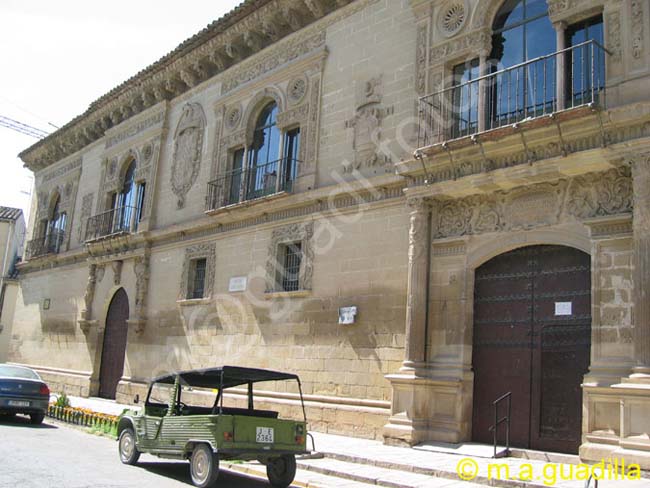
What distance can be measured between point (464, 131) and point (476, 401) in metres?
4.87

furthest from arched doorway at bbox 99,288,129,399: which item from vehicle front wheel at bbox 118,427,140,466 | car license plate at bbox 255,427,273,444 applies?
car license plate at bbox 255,427,273,444

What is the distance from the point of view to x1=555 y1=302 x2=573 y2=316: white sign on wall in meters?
10.1

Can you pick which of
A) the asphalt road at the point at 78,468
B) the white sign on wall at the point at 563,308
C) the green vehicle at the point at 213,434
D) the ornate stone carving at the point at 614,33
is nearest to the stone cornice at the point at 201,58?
the ornate stone carving at the point at 614,33

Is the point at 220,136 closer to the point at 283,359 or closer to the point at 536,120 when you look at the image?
the point at 283,359

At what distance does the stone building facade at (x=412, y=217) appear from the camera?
9.72 meters

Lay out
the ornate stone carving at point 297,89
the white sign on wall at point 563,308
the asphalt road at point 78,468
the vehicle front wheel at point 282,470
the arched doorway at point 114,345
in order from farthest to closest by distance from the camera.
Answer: the arched doorway at point 114,345 → the ornate stone carving at point 297,89 → the white sign on wall at point 563,308 → the vehicle front wheel at point 282,470 → the asphalt road at point 78,468

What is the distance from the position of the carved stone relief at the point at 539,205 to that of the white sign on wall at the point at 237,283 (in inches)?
238

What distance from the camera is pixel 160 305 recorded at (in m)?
19.4

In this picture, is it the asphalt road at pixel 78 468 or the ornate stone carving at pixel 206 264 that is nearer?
the asphalt road at pixel 78 468

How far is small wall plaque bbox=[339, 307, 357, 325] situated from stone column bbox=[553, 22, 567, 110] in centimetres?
545

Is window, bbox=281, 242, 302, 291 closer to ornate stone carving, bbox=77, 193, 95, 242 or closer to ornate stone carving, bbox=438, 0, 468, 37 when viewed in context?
ornate stone carving, bbox=438, 0, 468, 37

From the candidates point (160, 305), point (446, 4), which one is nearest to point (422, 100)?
point (446, 4)

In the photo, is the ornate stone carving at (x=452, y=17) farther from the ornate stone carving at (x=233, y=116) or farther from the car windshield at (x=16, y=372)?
the car windshield at (x=16, y=372)

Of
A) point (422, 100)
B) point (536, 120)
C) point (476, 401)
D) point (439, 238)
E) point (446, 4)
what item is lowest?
point (476, 401)
